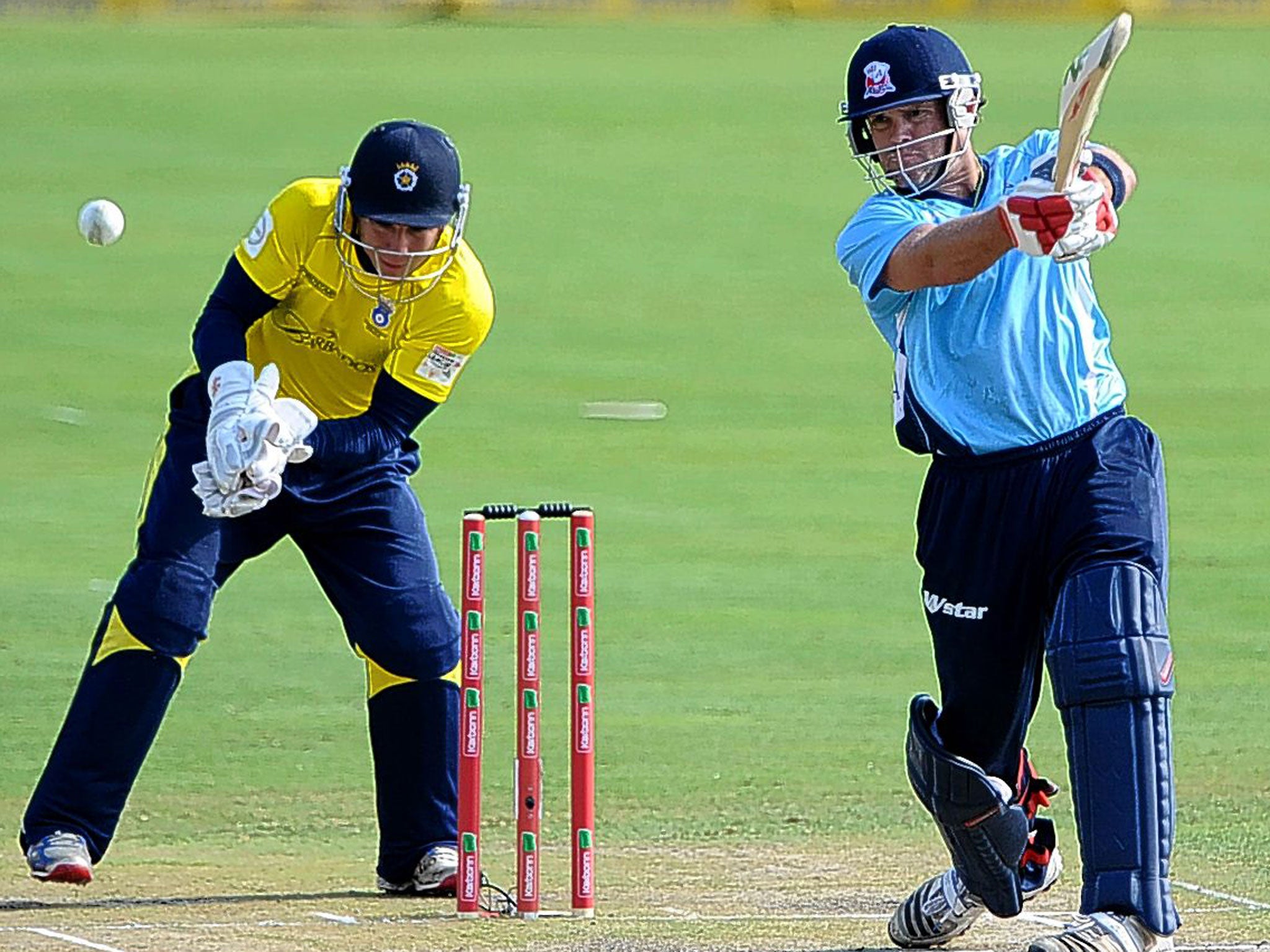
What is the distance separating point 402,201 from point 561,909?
1508 millimetres

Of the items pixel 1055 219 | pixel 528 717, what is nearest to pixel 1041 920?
pixel 528 717

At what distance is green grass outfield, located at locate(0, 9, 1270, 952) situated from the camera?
6.36 metres

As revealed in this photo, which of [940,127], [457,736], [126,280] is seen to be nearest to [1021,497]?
[940,127]

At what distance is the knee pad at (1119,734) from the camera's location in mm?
4355

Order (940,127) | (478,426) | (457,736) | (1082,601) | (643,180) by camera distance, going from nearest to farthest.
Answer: (1082,601) → (940,127) → (457,736) → (478,426) → (643,180)

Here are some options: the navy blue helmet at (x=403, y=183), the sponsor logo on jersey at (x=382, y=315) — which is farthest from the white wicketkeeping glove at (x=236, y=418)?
the navy blue helmet at (x=403, y=183)

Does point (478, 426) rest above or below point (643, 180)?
below

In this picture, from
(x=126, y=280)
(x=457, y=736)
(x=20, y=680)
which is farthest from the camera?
(x=126, y=280)

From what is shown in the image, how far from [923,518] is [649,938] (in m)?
0.97

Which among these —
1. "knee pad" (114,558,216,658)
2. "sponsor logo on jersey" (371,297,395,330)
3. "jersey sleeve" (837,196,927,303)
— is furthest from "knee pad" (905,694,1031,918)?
"knee pad" (114,558,216,658)

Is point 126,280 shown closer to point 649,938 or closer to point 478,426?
point 478,426

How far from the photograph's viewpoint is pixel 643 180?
2038 cm

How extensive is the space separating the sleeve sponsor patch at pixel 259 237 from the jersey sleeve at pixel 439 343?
1.20 ft

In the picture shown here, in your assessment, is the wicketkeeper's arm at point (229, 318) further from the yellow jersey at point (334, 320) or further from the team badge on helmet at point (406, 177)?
the team badge on helmet at point (406, 177)
